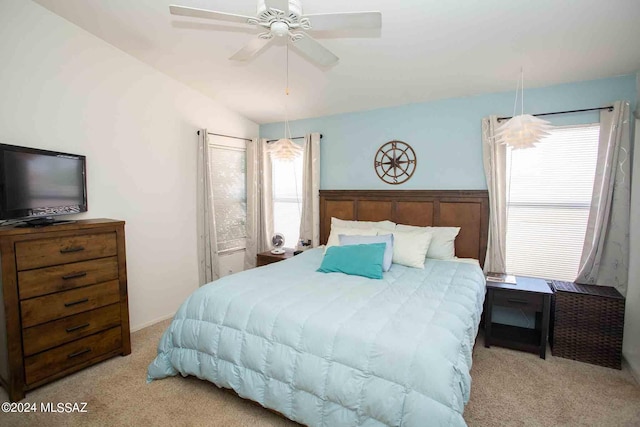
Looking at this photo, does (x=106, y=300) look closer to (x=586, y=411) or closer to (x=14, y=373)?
(x=14, y=373)

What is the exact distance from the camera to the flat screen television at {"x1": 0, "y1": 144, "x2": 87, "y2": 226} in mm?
2182

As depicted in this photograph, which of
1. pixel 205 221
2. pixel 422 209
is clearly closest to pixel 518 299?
pixel 422 209

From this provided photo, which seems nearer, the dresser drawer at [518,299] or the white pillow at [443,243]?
the dresser drawer at [518,299]

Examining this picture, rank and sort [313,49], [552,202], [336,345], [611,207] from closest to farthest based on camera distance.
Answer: [336,345], [313,49], [611,207], [552,202]

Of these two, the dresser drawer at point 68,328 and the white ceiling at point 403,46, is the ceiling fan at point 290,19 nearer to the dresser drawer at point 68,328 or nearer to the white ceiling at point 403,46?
the white ceiling at point 403,46

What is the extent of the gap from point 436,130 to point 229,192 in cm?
273

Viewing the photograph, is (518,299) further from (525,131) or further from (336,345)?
(336,345)

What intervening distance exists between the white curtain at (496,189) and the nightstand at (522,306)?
0.30m

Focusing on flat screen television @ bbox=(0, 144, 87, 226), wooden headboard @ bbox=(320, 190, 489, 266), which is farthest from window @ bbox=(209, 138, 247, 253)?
flat screen television @ bbox=(0, 144, 87, 226)

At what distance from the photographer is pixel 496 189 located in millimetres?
3104

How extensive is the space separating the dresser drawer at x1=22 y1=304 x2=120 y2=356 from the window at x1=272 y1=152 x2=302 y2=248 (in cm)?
237

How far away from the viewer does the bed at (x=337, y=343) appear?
148 centimetres

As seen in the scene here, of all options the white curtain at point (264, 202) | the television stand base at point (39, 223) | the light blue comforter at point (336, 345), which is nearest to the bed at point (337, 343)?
the light blue comforter at point (336, 345)

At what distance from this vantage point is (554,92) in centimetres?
290
